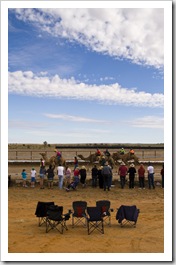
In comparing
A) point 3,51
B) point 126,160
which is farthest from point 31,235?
point 126,160

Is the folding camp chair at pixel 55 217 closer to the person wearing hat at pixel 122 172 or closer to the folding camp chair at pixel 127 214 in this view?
the folding camp chair at pixel 127 214

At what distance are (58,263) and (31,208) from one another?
248 inches

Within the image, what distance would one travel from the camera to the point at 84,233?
977 centimetres

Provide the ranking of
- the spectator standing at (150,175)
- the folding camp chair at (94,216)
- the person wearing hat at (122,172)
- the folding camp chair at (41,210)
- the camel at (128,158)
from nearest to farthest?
the folding camp chair at (94,216) → the folding camp chair at (41,210) → the person wearing hat at (122,172) → the spectator standing at (150,175) → the camel at (128,158)

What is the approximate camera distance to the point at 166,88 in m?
7.40

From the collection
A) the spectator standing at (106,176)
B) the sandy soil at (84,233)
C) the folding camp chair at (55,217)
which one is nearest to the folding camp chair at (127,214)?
the sandy soil at (84,233)

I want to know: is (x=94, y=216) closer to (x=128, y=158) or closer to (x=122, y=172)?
(x=122, y=172)

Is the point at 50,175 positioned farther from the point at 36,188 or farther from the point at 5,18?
the point at 5,18

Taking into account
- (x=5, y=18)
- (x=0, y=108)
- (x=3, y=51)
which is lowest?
(x=0, y=108)

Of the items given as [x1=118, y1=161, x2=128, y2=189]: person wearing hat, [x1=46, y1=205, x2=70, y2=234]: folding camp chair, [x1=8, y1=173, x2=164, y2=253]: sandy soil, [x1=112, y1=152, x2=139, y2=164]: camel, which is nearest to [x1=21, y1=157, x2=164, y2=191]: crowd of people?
[x1=118, y1=161, x2=128, y2=189]: person wearing hat

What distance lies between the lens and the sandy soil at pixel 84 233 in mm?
8420

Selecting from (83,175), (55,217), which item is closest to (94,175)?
(83,175)

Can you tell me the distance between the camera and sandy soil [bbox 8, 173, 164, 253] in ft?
27.6


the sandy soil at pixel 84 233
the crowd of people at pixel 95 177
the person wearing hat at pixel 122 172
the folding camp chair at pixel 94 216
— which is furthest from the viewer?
the person wearing hat at pixel 122 172
